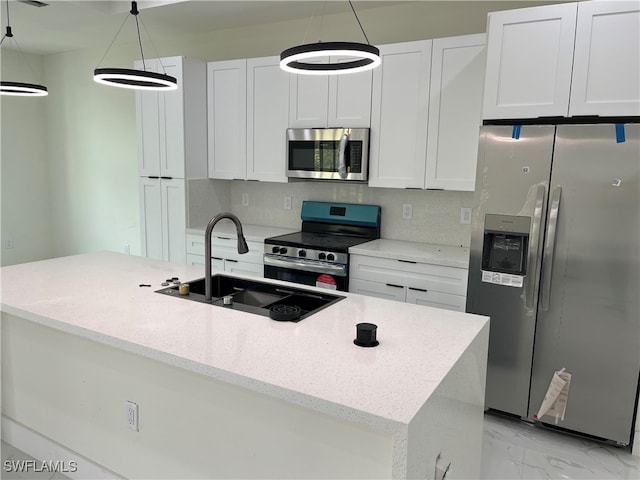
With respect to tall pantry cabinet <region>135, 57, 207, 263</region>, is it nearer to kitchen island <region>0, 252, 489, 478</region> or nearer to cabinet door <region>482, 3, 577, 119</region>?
kitchen island <region>0, 252, 489, 478</region>

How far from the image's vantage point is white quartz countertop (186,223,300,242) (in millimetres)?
4129

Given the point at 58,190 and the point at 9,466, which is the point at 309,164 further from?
the point at 58,190

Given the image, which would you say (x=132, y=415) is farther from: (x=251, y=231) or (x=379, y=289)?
(x=251, y=231)

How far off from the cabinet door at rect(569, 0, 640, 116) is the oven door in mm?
1925

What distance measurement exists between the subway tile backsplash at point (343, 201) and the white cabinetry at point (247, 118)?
13.5 inches

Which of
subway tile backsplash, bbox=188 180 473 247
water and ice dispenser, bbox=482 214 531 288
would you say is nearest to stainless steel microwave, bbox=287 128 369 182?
subway tile backsplash, bbox=188 180 473 247

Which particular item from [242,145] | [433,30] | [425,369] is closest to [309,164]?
[242,145]

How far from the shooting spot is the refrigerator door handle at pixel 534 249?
2666mm

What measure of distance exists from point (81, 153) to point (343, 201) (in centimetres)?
378

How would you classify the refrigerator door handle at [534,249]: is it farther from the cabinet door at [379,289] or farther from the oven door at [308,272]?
the oven door at [308,272]

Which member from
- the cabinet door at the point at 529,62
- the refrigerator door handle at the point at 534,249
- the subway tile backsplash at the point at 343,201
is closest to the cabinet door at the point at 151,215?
the subway tile backsplash at the point at 343,201

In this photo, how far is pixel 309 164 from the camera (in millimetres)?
3980

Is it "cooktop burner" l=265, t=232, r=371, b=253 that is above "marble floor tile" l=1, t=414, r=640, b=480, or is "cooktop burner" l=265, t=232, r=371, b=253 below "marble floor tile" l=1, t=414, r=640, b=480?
above

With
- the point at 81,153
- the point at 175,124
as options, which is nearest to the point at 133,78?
the point at 175,124
